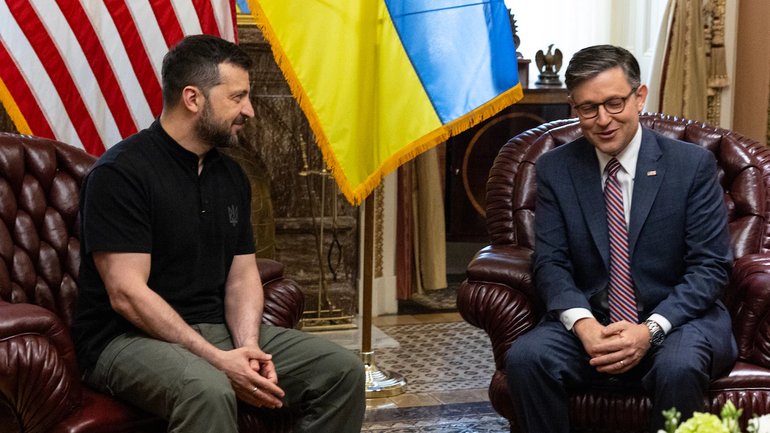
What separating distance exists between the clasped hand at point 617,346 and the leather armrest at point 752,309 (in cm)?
33

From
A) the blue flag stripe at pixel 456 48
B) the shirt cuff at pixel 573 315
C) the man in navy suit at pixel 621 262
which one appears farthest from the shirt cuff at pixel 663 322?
the blue flag stripe at pixel 456 48

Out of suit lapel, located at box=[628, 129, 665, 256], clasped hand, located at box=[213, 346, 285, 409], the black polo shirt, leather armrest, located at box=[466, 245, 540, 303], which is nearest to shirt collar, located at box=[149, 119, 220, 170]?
the black polo shirt

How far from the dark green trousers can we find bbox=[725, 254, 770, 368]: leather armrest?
1.04 meters

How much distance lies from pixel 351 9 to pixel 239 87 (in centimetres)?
102

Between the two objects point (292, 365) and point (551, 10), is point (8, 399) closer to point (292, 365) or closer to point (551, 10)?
point (292, 365)

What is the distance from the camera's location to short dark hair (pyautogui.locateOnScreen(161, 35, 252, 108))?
113 inches

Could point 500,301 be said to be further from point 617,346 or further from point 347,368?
point 347,368

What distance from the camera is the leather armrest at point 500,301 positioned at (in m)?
3.09

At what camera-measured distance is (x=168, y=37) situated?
3799mm

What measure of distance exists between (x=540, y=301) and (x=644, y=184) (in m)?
Answer: 0.44

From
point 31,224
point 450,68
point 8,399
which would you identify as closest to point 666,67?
point 450,68

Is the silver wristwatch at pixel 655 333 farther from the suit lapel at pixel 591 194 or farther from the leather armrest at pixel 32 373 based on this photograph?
the leather armrest at pixel 32 373

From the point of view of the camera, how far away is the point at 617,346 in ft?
9.25

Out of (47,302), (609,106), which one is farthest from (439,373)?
(47,302)
